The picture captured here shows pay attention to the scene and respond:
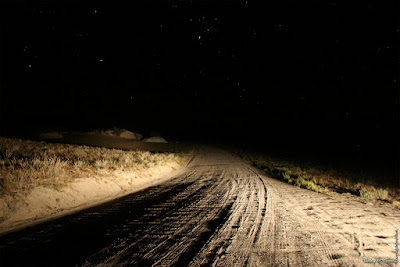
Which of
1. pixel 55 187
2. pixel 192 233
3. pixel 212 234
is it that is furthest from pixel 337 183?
pixel 55 187

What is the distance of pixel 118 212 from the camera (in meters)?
5.49

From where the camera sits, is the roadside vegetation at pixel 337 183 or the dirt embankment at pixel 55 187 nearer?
the dirt embankment at pixel 55 187

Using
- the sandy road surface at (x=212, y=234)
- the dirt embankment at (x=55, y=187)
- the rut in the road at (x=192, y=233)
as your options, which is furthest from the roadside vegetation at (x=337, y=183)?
the dirt embankment at (x=55, y=187)

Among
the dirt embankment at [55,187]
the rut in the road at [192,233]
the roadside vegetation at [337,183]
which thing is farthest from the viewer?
the roadside vegetation at [337,183]

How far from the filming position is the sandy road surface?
3.34 metres

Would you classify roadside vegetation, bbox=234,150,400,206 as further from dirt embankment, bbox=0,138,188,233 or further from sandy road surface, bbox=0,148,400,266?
dirt embankment, bbox=0,138,188,233

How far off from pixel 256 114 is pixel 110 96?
61.7m

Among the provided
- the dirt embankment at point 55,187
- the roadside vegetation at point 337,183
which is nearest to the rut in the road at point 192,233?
the dirt embankment at point 55,187

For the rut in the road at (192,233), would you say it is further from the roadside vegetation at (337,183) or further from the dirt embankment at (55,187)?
the roadside vegetation at (337,183)

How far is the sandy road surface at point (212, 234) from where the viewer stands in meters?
3.34

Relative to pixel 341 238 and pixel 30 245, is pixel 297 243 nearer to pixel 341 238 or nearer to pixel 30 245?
pixel 341 238

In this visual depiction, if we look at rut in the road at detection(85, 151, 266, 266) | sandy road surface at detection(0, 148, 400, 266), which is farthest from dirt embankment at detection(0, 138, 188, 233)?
rut in the road at detection(85, 151, 266, 266)

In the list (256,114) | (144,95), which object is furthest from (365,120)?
(144,95)

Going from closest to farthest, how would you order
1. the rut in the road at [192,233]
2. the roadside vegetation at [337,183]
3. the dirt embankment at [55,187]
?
the rut in the road at [192,233] < the dirt embankment at [55,187] < the roadside vegetation at [337,183]
